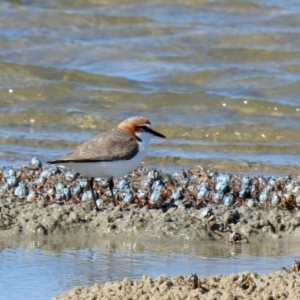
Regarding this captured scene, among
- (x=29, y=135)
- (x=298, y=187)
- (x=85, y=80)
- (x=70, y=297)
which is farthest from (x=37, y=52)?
(x=70, y=297)

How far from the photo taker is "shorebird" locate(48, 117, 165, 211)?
22.0 feet

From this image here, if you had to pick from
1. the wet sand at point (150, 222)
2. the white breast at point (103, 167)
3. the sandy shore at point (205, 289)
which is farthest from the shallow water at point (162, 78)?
the sandy shore at point (205, 289)

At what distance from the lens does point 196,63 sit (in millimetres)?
14125

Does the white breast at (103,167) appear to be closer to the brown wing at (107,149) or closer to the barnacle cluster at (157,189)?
the brown wing at (107,149)

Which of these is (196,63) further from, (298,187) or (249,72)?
(298,187)

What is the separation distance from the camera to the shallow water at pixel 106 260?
189 inches

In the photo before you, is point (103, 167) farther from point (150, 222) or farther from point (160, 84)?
point (160, 84)

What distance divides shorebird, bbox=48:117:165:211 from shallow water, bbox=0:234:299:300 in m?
0.90

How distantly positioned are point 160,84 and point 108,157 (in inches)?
257

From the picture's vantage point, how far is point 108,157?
267 inches

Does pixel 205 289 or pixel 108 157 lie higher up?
pixel 108 157

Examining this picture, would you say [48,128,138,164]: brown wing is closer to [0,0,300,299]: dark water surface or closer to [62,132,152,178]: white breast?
[62,132,152,178]: white breast

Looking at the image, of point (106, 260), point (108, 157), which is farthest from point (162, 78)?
point (106, 260)

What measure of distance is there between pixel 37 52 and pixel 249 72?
12.1 feet
